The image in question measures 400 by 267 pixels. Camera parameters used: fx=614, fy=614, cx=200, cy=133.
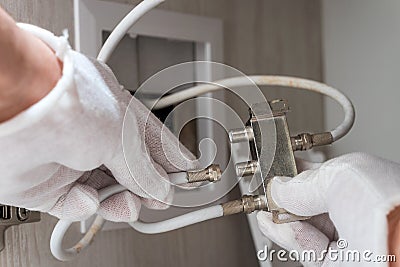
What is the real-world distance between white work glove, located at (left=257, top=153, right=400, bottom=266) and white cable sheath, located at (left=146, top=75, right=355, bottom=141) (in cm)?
14

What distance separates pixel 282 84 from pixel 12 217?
0.37m

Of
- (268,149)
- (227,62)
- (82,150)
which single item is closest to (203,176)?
(268,149)

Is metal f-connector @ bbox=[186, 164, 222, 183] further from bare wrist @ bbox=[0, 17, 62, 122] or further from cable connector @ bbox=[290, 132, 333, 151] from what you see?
bare wrist @ bbox=[0, 17, 62, 122]

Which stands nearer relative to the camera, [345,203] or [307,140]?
[345,203]

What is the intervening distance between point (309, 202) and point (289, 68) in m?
0.63

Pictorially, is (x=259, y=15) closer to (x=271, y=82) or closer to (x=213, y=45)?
(x=213, y=45)

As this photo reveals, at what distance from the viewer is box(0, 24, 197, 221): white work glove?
39 cm

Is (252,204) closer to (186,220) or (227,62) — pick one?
(186,220)

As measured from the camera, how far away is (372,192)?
0.44 meters

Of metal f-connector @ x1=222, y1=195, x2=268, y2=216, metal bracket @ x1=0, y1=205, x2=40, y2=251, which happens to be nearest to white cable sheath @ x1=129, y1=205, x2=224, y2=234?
metal f-connector @ x1=222, y1=195, x2=268, y2=216

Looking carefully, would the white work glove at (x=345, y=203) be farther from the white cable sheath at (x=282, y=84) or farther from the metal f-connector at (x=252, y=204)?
the white cable sheath at (x=282, y=84)

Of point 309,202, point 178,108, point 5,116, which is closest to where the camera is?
point 5,116

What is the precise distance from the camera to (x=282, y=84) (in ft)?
2.50

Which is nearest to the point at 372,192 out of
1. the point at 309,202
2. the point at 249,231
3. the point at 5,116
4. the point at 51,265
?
the point at 309,202
